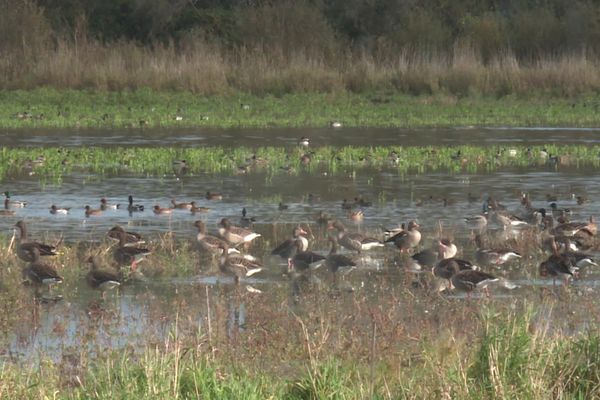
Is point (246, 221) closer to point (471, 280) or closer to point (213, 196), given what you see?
point (213, 196)

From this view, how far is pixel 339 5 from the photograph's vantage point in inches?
2202

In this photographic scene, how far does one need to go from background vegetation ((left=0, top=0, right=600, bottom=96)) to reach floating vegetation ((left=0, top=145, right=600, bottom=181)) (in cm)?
1259

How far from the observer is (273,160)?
24.7 metres

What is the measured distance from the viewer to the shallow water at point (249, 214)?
1090 centimetres

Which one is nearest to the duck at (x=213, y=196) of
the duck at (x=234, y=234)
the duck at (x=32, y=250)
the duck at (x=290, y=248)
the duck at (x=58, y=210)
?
the duck at (x=58, y=210)

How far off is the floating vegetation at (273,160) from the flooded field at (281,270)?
383 mm

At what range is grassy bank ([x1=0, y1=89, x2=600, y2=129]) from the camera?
3322 centimetres

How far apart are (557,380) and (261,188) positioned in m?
13.1

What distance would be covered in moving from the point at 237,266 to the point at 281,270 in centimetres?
87

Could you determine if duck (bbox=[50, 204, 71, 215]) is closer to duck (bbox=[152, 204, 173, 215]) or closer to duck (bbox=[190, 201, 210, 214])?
duck (bbox=[152, 204, 173, 215])

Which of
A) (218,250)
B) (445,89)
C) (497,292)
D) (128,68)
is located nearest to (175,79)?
(128,68)

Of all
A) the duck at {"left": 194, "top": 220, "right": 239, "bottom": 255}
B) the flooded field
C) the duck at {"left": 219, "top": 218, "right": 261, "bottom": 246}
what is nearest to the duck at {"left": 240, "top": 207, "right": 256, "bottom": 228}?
the flooded field

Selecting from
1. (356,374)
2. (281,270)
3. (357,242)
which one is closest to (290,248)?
(281,270)

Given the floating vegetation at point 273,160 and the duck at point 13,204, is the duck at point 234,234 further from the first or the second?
the floating vegetation at point 273,160
